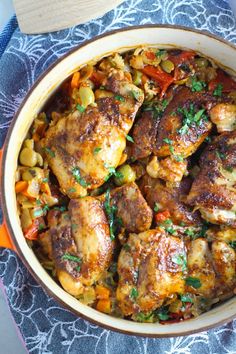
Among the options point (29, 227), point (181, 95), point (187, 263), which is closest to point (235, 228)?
point (187, 263)

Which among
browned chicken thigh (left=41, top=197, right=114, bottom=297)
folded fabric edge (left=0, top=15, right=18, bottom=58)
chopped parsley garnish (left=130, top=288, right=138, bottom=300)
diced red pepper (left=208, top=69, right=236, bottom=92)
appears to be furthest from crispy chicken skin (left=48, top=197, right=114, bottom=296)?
folded fabric edge (left=0, top=15, right=18, bottom=58)

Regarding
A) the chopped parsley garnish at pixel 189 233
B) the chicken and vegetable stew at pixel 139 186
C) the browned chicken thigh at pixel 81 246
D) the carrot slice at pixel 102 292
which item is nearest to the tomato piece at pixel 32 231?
the chicken and vegetable stew at pixel 139 186

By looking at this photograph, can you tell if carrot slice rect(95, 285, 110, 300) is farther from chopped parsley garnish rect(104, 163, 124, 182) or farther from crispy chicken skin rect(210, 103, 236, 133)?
crispy chicken skin rect(210, 103, 236, 133)

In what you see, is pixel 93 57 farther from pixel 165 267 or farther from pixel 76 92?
pixel 165 267

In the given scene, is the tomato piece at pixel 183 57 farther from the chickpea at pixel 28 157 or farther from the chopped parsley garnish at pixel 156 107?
the chickpea at pixel 28 157

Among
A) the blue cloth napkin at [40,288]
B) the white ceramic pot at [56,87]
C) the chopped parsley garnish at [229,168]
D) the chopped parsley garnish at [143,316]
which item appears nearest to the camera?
the white ceramic pot at [56,87]

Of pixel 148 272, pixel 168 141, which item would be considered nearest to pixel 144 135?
pixel 168 141
